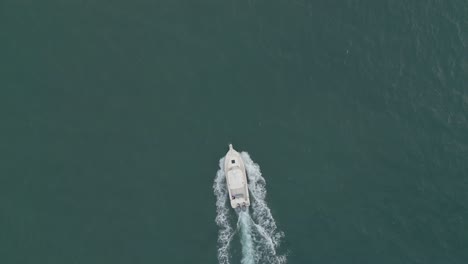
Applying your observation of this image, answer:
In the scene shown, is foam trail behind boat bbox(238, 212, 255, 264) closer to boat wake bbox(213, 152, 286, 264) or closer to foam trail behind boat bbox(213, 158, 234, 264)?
boat wake bbox(213, 152, 286, 264)

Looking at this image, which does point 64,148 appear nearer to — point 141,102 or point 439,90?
point 141,102

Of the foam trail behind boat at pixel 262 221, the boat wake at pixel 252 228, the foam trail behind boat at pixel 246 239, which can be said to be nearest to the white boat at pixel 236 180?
the boat wake at pixel 252 228

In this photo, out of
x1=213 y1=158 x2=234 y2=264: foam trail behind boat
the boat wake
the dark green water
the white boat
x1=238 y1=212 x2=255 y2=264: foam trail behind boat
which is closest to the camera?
x1=238 y1=212 x2=255 y2=264: foam trail behind boat

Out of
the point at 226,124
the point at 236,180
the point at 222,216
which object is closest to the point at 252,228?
the point at 222,216

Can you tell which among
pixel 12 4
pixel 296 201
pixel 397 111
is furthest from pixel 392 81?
pixel 12 4

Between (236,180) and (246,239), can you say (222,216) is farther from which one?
(236,180)

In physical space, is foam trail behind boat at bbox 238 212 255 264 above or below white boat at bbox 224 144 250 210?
below

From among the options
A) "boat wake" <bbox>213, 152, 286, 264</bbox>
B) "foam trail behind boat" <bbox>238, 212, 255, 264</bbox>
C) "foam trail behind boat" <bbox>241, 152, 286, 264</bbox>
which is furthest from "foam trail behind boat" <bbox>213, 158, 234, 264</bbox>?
"foam trail behind boat" <bbox>241, 152, 286, 264</bbox>
